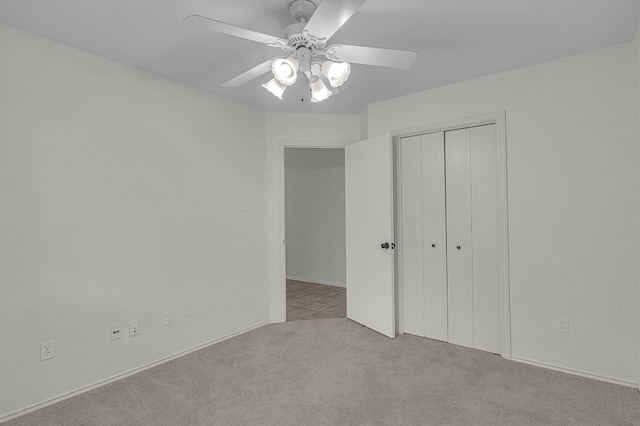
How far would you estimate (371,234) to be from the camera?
3557 millimetres

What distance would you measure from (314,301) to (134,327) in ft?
8.18

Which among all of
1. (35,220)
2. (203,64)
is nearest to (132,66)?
(203,64)

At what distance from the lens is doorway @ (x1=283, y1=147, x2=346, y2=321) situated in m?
5.68

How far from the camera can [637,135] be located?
2.36 metres

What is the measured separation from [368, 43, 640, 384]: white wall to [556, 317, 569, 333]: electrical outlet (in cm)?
4

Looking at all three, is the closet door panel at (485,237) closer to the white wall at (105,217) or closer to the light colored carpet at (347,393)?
the light colored carpet at (347,393)

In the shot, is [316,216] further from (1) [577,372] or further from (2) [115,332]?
(1) [577,372]

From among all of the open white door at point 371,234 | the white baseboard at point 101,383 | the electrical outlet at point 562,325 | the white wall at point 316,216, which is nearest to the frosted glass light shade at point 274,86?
the open white door at point 371,234

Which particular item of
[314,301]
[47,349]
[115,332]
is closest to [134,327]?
[115,332]

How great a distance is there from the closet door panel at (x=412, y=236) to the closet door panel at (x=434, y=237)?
2.0 inches

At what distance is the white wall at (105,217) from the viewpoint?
2145 millimetres

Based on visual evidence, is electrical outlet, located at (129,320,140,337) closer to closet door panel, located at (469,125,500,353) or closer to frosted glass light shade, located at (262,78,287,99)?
frosted glass light shade, located at (262,78,287,99)

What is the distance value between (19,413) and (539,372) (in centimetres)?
347

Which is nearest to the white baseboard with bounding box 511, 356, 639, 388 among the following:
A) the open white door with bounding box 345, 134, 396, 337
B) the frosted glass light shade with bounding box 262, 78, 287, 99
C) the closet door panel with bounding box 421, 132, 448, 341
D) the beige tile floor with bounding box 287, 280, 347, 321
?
the closet door panel with bounding box 421, 132, 448, 341
